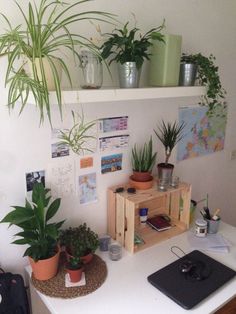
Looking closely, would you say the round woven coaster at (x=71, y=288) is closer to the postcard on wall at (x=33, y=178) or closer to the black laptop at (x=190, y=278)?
the black laptop at (x=190, y=278)

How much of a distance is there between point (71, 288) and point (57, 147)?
65 cm

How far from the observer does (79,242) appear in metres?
1.37

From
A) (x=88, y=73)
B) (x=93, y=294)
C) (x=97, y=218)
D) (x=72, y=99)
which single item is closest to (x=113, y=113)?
(x=88, y=73)

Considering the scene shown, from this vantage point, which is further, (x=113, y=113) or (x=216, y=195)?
(x=216, y=195)

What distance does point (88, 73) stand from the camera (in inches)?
→ 50.7

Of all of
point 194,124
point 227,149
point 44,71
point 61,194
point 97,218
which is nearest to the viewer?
point 44,71

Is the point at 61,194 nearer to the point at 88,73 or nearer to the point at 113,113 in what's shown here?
the point at 113,113

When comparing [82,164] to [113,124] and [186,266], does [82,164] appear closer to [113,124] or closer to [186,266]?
[113,124]

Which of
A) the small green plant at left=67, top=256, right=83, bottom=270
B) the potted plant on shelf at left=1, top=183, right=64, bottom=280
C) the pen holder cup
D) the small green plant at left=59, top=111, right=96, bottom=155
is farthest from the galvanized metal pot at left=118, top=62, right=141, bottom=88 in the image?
the pen holder cup

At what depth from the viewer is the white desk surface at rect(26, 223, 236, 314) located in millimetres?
1191

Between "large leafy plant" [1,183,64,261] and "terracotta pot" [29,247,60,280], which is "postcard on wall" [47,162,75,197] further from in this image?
"terracotta pot" [29,247,60,280]

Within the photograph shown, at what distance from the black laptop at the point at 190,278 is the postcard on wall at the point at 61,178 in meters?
0.59

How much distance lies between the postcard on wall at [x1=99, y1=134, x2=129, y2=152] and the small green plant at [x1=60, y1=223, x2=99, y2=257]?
1.45 ft

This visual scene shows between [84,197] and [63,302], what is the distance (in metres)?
0.54
